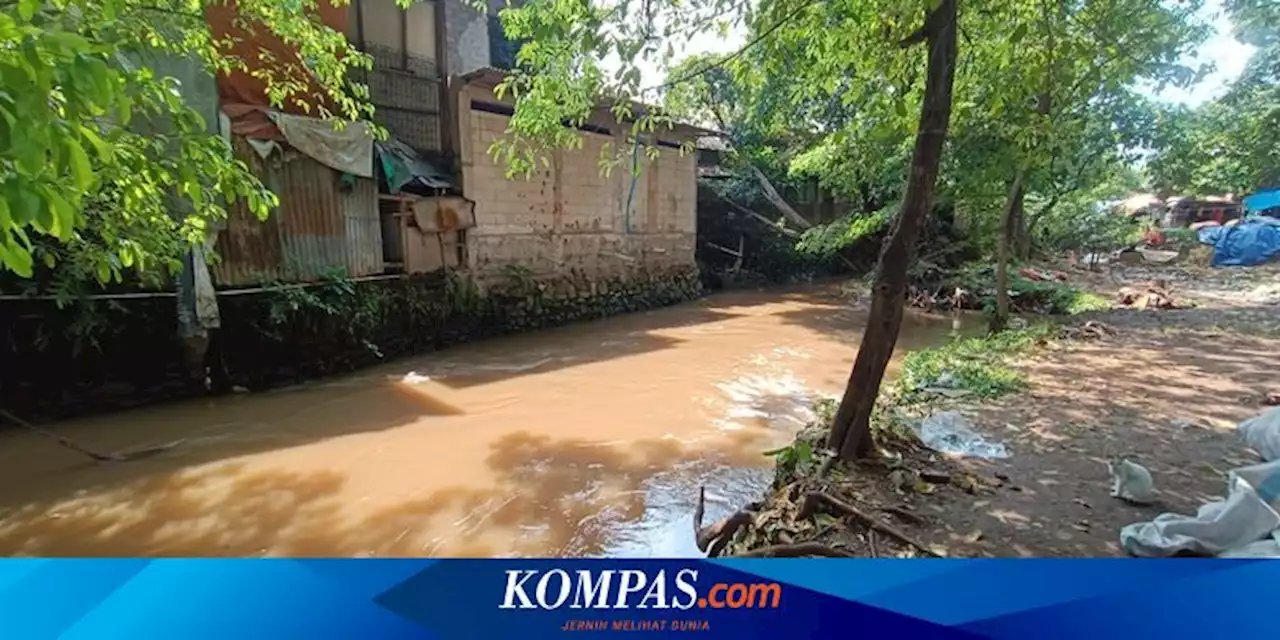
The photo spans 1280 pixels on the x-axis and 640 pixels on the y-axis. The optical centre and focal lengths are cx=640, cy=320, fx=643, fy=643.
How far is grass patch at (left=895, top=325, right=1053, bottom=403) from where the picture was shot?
6430mm

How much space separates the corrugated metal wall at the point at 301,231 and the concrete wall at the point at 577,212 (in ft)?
6.77

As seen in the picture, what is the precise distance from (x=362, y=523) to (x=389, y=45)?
8988 mm

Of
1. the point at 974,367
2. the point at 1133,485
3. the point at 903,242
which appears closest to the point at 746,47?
the point at 903,242

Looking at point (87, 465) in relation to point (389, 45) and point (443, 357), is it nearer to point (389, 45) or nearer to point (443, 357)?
point (443, 357)

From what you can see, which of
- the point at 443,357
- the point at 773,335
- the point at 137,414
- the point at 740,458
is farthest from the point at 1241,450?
the point at 137,414

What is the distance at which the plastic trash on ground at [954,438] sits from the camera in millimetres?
4590

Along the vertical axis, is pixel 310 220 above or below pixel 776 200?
below

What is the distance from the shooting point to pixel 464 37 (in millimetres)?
12203

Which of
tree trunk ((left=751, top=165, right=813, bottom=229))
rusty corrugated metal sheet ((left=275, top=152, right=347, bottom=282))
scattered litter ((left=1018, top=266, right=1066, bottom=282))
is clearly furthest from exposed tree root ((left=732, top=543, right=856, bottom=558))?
tree trunk ((left=751, top=165, right=813, bottom=229))

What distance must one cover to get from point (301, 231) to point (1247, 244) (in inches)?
937

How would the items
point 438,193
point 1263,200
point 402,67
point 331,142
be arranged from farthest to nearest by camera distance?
point 1263,200
point 402,67
point 438,193
point 331,142

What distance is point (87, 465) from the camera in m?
5.90

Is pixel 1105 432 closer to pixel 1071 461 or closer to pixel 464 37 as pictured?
pixel 1071 461

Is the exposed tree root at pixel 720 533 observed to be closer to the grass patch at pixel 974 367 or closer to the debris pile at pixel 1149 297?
the grass patch at pixel 974 367
